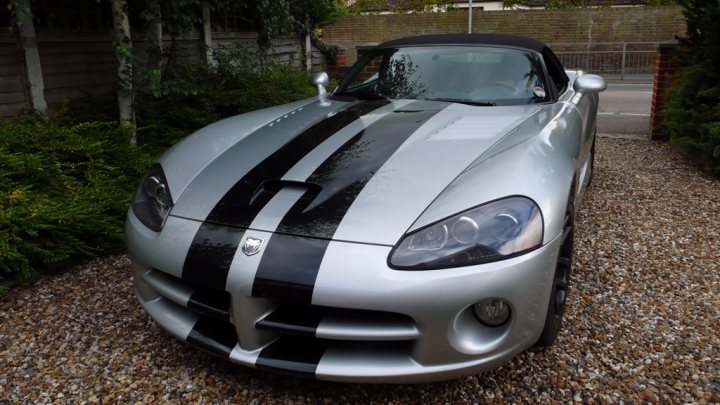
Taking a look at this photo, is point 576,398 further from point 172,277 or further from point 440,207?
point 172,277

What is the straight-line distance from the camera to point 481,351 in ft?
5.95

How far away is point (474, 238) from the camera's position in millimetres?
1820

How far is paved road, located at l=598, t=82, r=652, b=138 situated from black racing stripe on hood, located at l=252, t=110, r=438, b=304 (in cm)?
628

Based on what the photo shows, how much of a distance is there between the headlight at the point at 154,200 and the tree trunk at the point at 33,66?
2.91 meters

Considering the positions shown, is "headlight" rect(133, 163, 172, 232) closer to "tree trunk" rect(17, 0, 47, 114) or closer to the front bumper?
the front bumper

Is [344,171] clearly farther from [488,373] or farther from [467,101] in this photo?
[467,101]

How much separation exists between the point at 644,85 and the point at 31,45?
47.8 feet

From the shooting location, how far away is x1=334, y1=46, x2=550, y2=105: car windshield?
3.18 meters

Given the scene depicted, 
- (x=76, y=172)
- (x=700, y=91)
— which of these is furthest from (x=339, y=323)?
(x=700, y=91)

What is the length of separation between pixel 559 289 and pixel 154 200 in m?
1.72

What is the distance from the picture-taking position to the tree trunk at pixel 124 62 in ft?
14.4

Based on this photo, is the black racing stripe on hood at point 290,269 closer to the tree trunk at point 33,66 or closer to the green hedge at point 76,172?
the green hedge at point 76,172

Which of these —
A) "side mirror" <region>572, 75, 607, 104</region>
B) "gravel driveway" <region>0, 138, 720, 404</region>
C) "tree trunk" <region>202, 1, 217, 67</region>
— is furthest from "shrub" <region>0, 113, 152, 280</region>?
"tree trunk" <region>202, 1, 217, 67</region>

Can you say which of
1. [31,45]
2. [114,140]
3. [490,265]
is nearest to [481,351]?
[490,265]
